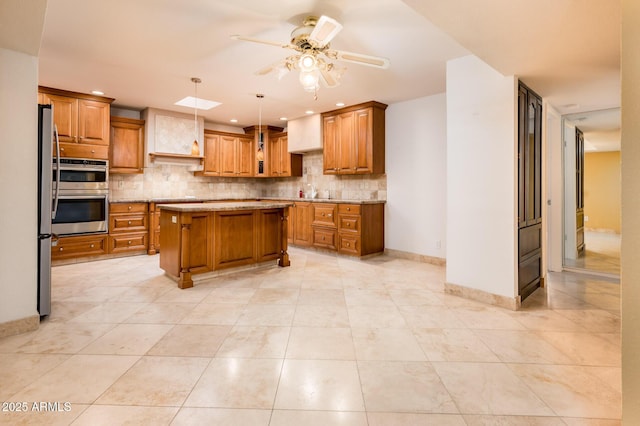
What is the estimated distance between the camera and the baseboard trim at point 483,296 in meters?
2.93

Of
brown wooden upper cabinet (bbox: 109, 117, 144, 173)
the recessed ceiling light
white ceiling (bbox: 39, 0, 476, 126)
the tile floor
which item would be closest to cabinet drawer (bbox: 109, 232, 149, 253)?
brown wooden upper cabinet (bbox: 109, 117, 144, 173)

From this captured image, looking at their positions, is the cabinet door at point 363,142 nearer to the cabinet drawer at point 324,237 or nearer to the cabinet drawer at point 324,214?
the cabinet drawer at point 324,214

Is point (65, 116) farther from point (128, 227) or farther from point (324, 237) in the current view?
point (324, 237)

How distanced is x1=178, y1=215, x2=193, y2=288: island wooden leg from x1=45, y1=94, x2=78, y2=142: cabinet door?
9.13ft

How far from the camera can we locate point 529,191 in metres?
3.25

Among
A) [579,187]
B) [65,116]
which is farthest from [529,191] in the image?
[65,116]

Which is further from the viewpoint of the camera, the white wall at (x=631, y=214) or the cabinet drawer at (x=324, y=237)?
the cabinet drawer at (x=324, y=237)

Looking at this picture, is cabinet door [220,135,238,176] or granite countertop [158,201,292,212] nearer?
granite countertop [158,201,292,212]

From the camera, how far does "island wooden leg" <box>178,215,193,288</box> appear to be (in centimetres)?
354

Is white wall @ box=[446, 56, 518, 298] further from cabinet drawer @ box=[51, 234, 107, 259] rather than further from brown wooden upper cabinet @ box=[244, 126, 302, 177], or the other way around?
cabinet drawer @ box=[51, 234, 107, 259]

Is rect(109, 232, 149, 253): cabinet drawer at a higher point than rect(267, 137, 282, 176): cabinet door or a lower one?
lower

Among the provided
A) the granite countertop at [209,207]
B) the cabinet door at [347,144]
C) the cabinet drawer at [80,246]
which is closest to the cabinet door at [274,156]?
the cabinet door at [347,144]

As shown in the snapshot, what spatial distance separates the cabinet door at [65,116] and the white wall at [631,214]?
601cm

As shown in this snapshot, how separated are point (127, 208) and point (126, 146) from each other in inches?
43.5
